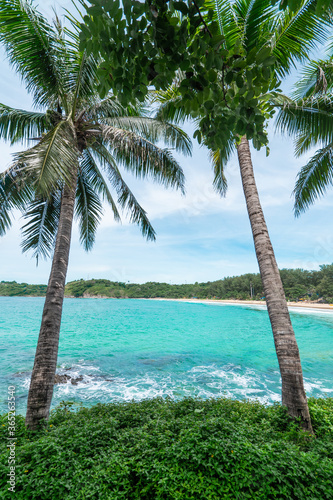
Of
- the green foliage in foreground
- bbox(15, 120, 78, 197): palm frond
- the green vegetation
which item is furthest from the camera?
the green vegetation

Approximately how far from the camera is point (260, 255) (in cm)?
421

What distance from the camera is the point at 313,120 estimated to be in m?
5.02

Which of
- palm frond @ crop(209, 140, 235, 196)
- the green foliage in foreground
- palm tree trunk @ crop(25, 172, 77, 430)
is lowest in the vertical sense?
the green foliage in foreground

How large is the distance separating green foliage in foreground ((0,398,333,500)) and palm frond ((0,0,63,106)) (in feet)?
20.6

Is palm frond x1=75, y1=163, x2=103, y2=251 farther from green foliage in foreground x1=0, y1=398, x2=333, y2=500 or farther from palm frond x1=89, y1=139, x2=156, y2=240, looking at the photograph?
green foliage in foreground x1=0, y1=398, x2=333, y2=500

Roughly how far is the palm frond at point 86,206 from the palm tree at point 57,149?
33mm

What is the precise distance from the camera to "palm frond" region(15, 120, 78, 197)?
3482mm

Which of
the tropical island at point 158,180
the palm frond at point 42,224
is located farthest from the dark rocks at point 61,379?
the palm frond at point 42,224

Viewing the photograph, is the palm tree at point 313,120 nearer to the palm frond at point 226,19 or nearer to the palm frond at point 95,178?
the palm frond at point 226,19

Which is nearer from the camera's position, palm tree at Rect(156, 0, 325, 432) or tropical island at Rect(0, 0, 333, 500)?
tropical island at Rect(0, 0, 333, 500)

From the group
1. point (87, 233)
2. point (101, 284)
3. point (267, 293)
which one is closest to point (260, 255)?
point (267, 293)

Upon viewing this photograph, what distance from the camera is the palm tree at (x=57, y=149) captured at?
391cm

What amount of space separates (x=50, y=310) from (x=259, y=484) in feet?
12.3

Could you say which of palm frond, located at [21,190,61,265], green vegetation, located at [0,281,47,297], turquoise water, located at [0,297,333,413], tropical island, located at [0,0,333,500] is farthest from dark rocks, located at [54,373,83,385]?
green vegetation, located at [0,281,47,297]
